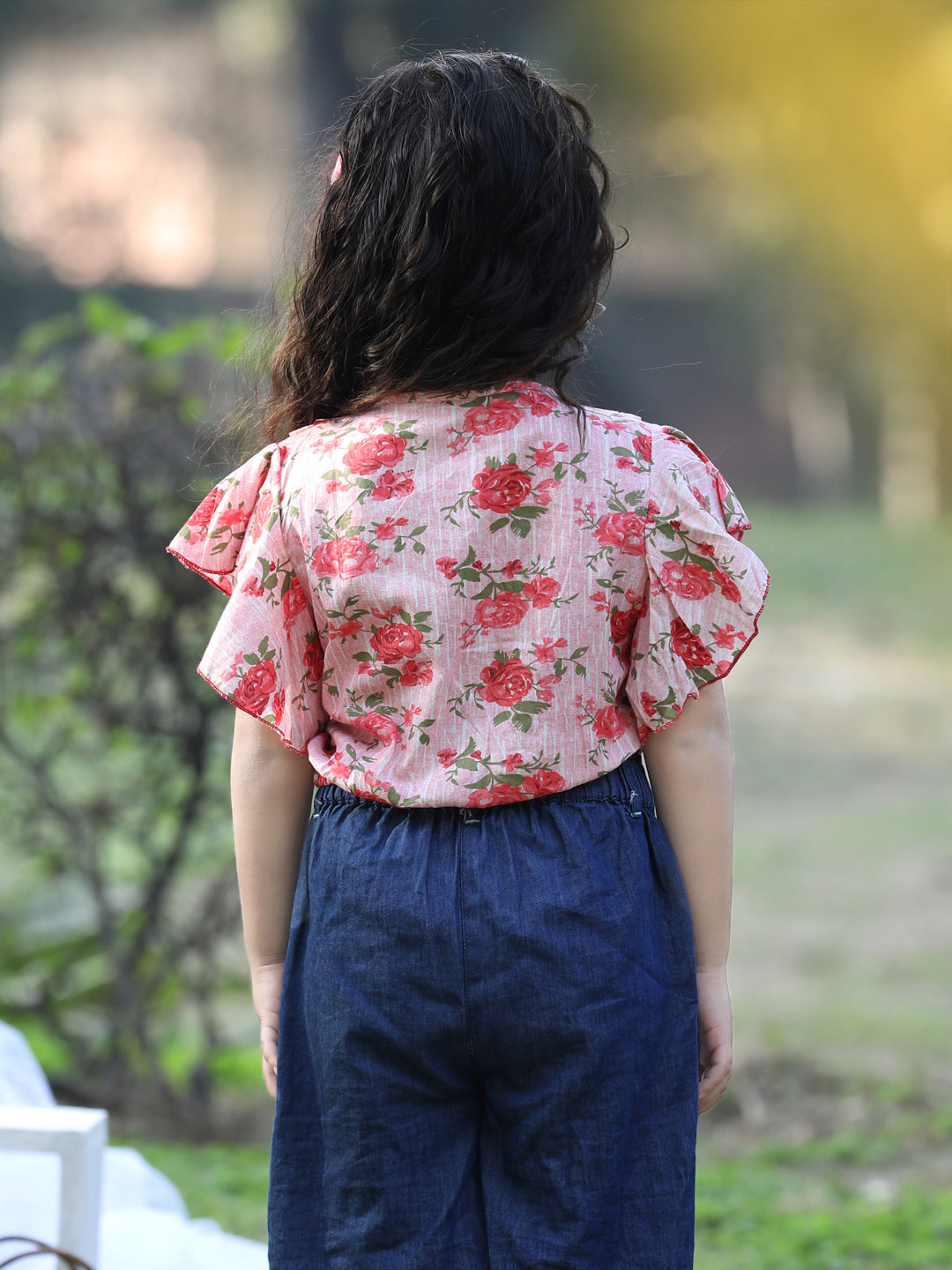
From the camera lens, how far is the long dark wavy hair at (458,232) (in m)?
0.99

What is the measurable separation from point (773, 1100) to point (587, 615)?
7.49 feet

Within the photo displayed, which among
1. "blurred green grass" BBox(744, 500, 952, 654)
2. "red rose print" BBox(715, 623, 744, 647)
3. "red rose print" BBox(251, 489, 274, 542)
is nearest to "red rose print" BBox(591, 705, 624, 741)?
"red rose print" BBox(715, 623, 744, 647)

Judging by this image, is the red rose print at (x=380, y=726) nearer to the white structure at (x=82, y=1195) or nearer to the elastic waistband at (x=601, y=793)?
the elastic waistband at (x=601, y=793)

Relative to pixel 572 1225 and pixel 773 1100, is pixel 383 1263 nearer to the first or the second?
pixel 572 1225

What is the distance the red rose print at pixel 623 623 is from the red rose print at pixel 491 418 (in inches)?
7.2

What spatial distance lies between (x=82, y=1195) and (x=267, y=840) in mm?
538

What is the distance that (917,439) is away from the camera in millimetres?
6402

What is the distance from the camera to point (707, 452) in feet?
19.3

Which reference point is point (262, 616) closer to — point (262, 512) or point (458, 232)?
point (262, 512)

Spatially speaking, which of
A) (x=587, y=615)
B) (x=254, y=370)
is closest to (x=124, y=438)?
(x=254, y=370)

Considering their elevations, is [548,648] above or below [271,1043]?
above

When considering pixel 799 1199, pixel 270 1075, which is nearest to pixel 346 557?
pixel 270 1075

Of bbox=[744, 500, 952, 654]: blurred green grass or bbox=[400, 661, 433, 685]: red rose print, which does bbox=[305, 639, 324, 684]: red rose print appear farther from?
bbox=[744, 500, 952, 654]: blurred green grass

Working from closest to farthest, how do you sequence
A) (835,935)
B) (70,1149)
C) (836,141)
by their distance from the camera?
1. (70,1149)
2. (835,935)
3. (836,141)
